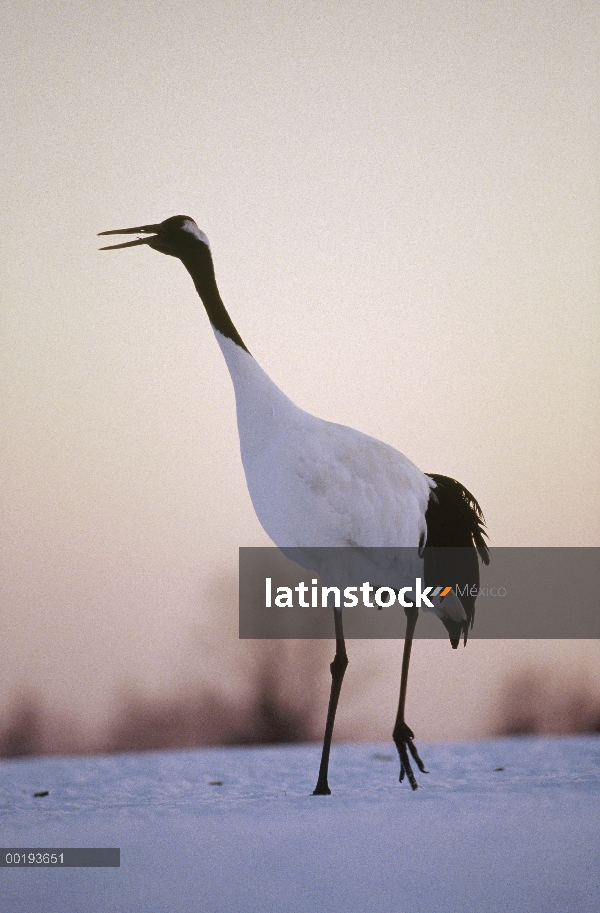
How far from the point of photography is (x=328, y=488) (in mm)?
2461

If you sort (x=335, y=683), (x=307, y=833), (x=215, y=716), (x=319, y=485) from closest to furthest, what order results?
(x=307, y=833), (x=319, y=485), (x=335, y=683), (x=215, y=716)

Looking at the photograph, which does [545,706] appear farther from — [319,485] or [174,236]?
[174,236]

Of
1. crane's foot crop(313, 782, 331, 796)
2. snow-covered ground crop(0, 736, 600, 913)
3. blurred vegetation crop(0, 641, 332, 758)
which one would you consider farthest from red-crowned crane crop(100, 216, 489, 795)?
blurred vegetation crop(0, 641, 332, 758)

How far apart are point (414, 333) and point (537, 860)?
1594 mm

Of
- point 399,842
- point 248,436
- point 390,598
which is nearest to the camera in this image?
point 399,842

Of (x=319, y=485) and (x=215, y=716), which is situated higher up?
(x=319, y=485)

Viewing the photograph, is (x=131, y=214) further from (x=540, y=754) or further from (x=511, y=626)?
(x=540, y=754)

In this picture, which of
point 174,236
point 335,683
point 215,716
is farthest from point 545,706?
point 174,236

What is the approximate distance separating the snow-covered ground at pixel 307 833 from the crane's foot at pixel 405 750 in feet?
0.13

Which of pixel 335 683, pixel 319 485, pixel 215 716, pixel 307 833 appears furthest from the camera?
pixel 215 716

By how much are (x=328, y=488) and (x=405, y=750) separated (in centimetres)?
79

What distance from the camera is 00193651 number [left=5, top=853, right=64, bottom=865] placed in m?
2.53

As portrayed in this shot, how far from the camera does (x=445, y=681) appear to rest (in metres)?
2.93

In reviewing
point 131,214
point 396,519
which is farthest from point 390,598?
point 131,214
